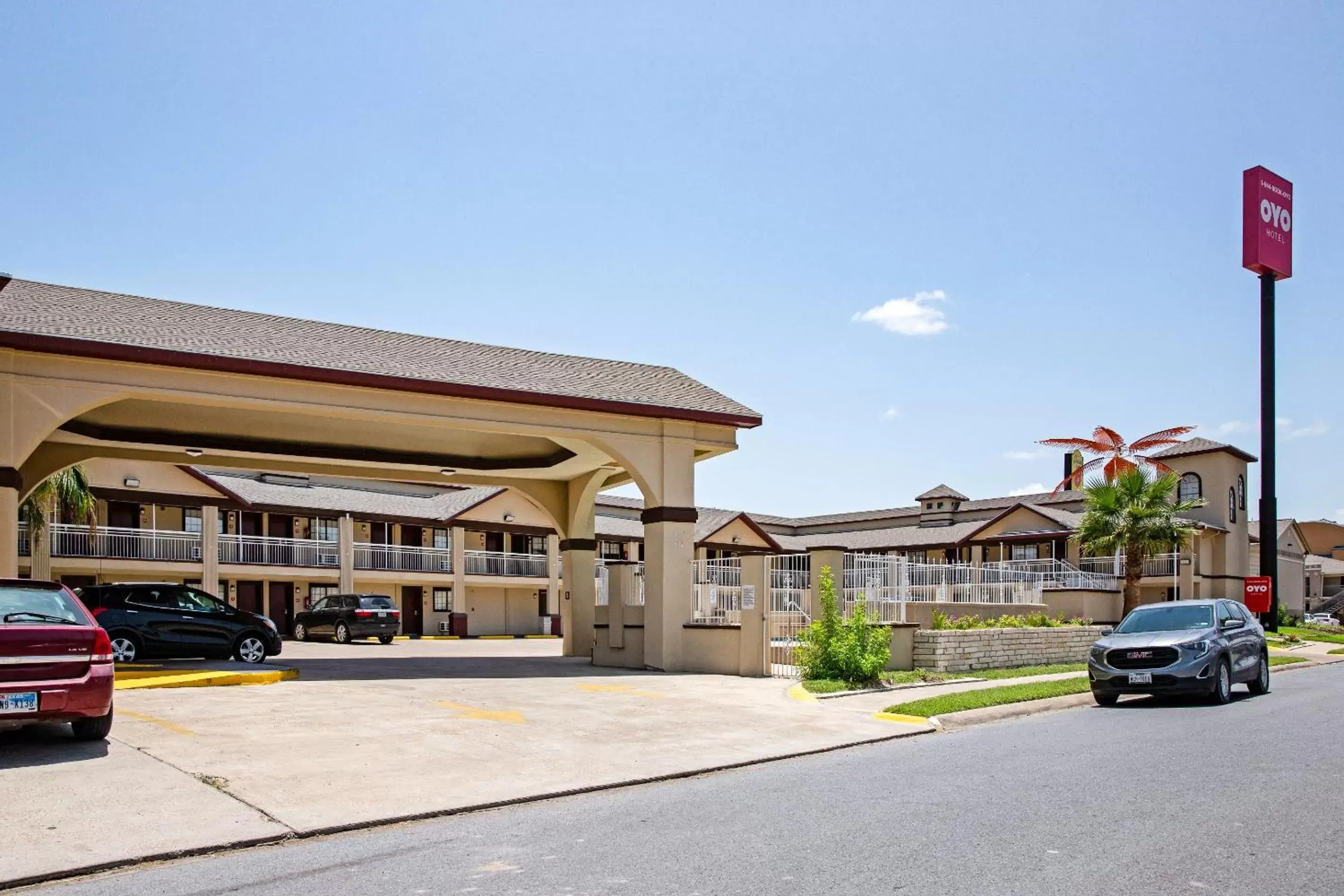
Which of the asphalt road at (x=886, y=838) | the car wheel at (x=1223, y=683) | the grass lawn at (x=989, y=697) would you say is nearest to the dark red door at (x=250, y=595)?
the grass lawn at (x=989, y=697)

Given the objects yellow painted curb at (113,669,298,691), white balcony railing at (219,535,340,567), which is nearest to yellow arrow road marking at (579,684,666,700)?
yellow painted curb at (113,669,298,691)

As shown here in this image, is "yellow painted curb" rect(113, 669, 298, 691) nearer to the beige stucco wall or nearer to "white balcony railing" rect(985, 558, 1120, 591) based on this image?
the beige stucco wall

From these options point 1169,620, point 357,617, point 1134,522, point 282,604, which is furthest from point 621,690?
point 282,604

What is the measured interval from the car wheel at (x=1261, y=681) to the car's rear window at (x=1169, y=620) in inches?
64.3

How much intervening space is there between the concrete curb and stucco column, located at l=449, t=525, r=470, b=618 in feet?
124

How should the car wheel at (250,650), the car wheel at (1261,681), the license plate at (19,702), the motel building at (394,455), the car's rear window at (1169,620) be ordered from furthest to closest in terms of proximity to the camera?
the car wheel at (250,650), the car wheel at (1261,681), the motel building at (394,455), the car's rear window at (1169,620), the license plate at (19,702)

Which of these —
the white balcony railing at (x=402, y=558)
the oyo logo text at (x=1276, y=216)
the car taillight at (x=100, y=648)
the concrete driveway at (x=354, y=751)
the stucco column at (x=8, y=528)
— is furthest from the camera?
the oyo logo text at (x=1276, y=216)

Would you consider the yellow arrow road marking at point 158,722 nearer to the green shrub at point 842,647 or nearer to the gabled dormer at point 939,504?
the green shrub at point 842,647

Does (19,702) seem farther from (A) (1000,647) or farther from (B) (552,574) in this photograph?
(B) (552,574)

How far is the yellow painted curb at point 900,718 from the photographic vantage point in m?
15.1

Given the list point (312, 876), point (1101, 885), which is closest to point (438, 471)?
point (312, 876)

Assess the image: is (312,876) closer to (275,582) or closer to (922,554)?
(275,582)

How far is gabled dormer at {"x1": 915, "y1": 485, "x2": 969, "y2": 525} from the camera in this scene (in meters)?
59.2

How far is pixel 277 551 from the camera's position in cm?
4447
